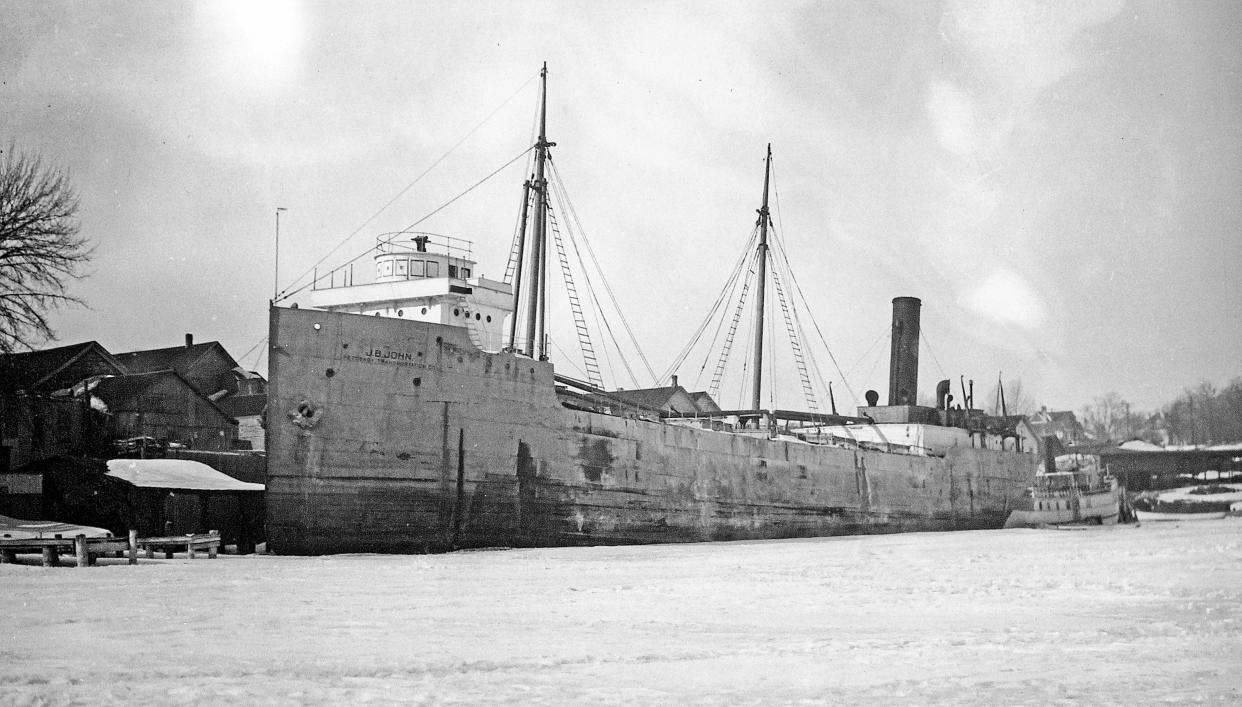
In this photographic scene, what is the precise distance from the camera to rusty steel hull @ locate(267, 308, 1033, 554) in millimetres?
17312

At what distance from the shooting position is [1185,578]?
1346cm

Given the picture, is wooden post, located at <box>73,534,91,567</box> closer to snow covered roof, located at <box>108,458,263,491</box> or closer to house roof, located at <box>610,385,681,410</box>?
snow covered roof, located at <box>108,458,263,491</box>

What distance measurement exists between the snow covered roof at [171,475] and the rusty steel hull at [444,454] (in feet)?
11.4

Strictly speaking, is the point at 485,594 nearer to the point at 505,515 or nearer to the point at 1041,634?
the point at 1041,634

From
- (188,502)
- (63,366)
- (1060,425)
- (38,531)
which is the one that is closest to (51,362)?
(63,366)

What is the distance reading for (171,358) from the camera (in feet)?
138

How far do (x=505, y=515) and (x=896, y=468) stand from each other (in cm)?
1559

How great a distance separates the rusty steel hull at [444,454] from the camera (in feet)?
56.8

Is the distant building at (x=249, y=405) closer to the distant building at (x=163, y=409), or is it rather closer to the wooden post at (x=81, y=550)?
the distant building at (x=163, y=409)

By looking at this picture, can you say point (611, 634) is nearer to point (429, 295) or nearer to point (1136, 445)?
point (429, 295)

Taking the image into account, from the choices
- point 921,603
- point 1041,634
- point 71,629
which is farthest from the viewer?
point 921,603

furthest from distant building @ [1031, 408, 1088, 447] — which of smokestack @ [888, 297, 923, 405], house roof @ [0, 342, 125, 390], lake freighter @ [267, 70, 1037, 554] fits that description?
house roof @ [0, 342, 125, 390]

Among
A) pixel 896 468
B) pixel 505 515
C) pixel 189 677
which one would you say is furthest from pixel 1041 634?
pixel 896 468

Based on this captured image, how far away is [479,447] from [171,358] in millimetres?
27659
